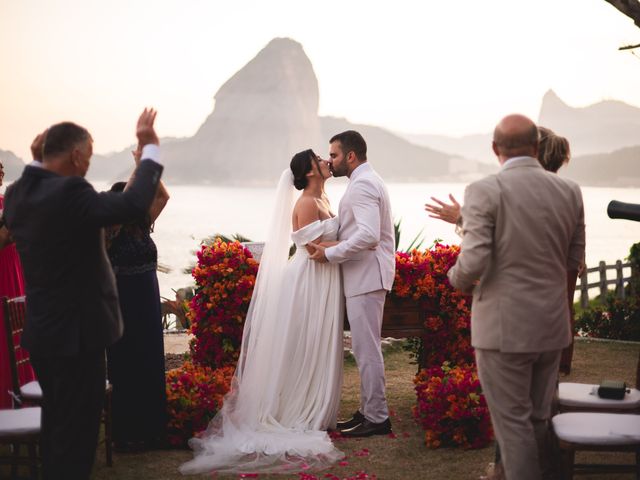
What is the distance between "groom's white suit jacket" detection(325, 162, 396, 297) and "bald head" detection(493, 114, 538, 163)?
72.8 inches

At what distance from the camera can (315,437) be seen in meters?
5.44

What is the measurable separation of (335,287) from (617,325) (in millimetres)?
5877

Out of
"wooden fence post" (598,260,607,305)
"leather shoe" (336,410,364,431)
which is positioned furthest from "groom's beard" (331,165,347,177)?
"wooden fence post" (598,260,607,305)

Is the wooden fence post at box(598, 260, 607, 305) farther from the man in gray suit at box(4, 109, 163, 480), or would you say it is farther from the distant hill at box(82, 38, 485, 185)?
the distant hill at box(82, 38, 485, 185)

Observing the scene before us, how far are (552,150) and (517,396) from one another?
1.96m

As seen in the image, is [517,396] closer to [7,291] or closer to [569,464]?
[569,464]

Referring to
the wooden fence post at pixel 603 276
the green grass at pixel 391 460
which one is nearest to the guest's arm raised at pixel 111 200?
the green grass at pixel 391 460

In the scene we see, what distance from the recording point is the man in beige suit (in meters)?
3.56

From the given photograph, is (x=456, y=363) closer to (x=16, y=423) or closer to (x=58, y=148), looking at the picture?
(x=16, y=423)

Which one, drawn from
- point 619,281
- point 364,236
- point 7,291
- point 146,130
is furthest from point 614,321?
point 146,130

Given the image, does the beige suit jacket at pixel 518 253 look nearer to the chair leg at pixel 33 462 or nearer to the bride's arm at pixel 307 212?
the bride's arm at pixel 307 212

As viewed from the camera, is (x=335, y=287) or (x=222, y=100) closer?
(x=335, y=287)

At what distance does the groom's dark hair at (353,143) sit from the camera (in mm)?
5641

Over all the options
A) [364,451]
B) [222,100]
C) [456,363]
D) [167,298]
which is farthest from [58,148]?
[222,100]
